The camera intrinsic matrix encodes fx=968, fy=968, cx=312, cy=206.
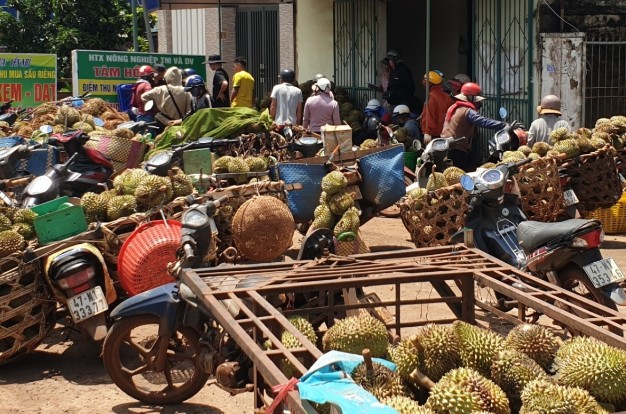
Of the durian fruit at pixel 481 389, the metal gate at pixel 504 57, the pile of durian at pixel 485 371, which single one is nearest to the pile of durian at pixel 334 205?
the metal gate at pixel 504 57

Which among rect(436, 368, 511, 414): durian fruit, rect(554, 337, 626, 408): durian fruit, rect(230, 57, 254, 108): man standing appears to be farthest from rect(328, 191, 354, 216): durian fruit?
rect(230, 57, 254, 108): man standing

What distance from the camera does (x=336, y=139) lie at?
952cm

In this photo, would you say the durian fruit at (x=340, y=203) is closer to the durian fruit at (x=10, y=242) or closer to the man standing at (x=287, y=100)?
the durian fruit at (x=10, y=242)

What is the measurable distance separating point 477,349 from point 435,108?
903 cm

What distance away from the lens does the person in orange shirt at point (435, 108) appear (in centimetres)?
1236

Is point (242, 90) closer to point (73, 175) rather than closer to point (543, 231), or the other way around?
point (73, 175)

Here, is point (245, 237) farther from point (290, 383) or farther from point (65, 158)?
point (290, 383)

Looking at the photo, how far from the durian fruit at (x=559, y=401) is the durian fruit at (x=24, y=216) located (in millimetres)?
4307

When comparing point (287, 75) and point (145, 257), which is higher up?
point (287, 75)

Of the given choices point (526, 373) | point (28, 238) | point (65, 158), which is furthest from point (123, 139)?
point (526, 373)

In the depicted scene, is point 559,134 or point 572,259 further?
point 559,134

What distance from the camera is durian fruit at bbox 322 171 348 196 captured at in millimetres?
8688

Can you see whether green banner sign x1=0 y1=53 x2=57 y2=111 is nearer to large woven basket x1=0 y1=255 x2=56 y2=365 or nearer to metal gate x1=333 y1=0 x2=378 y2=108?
metal gate x1=333 y1=0 x2=378 y2=108

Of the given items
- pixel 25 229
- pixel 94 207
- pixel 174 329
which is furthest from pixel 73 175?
pixel 174 329
